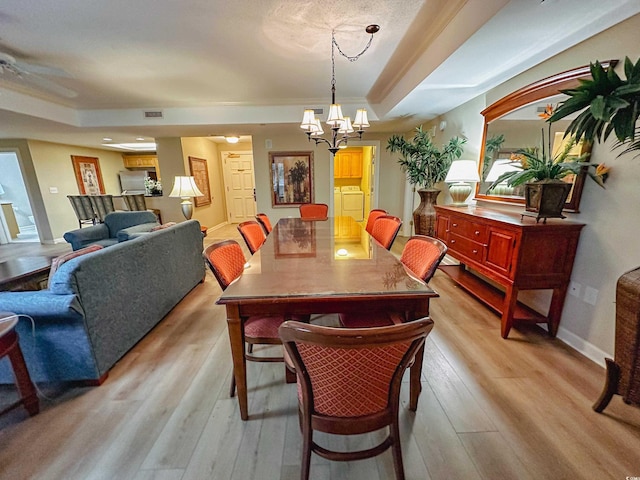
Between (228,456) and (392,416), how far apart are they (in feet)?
2.75

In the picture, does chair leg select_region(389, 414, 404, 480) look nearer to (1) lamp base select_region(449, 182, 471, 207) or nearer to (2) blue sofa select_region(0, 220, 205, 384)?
(2) blue sofa select_region(0, 220, 205, 384)

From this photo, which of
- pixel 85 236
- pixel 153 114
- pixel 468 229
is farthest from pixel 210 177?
pixel 468 229

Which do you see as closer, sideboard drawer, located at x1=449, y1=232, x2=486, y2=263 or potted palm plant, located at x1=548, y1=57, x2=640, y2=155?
potted palm plant, located at x1=548, y1=57, x2=640, y2=155

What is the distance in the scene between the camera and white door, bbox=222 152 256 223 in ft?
25.1

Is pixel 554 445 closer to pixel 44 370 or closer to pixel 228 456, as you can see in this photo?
pixel 228 456

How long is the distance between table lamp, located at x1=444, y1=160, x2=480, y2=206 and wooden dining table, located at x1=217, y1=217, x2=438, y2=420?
1.91 meters

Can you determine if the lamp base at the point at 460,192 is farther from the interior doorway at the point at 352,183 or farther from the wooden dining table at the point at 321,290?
the interior doorway at the point at 352,183

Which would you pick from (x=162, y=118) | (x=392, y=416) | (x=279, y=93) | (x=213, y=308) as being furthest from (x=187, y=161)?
(x=392, y=416)

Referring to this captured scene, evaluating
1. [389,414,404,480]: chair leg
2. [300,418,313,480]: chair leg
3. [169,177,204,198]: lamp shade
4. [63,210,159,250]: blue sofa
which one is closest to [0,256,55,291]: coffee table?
[63,210,159,250]: blue sofa

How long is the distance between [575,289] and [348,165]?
6412 millimetres

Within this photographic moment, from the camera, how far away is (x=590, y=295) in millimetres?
1896

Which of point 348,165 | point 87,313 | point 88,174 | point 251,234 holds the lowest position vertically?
point 87,313

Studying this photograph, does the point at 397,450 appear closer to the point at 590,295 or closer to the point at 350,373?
the point at 350,373

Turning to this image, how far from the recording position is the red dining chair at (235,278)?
1.37 metres
